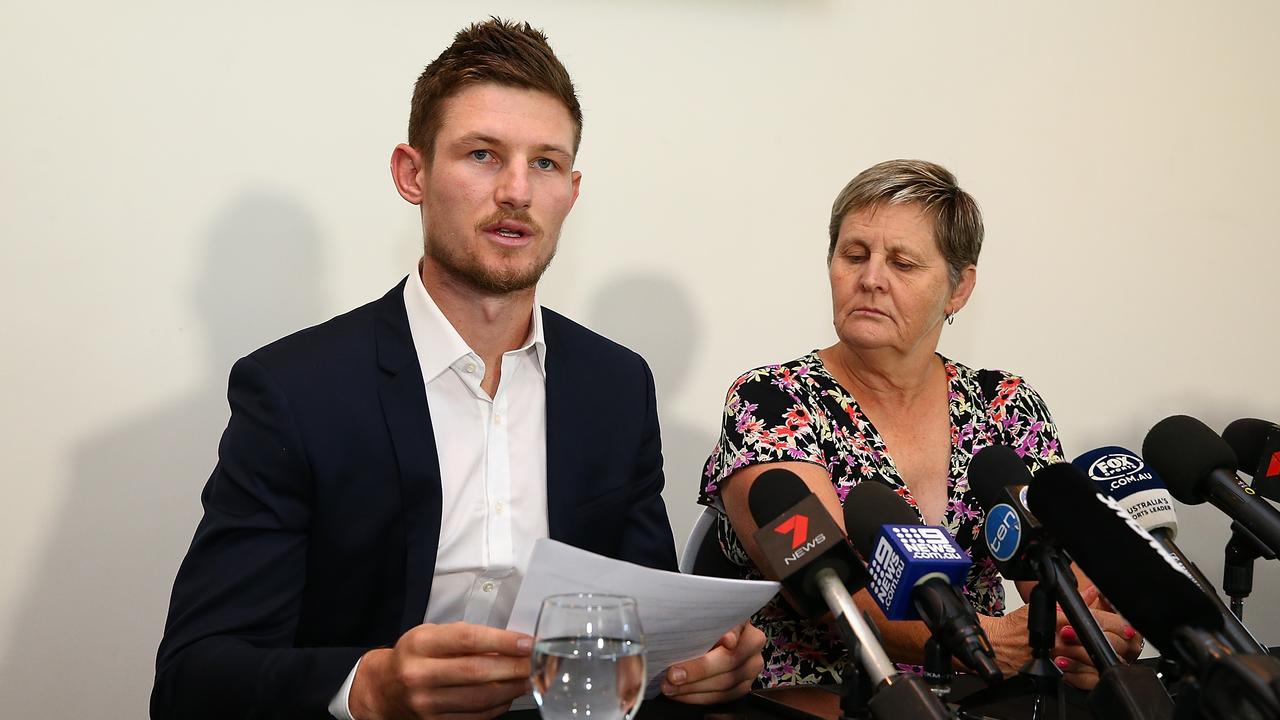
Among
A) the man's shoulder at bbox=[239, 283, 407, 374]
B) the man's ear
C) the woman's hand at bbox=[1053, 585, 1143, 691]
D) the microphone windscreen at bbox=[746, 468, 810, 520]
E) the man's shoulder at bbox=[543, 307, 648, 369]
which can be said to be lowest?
the woman's hand at bbox=[1053, 585, 1143, 691]

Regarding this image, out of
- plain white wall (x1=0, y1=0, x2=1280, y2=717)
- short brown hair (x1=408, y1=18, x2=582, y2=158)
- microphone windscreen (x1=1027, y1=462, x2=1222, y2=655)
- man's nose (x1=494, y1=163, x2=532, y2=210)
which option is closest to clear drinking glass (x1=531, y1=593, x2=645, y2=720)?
microphone windscreen (x1=1027, y1=462, x2=1222, y2=655)

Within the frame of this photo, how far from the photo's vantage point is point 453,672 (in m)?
1.14

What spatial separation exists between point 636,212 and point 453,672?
5.08ft

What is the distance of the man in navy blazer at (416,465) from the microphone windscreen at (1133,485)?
1.58 feet

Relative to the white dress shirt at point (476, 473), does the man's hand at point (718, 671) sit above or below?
below

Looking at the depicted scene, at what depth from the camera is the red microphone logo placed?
0.98 meters

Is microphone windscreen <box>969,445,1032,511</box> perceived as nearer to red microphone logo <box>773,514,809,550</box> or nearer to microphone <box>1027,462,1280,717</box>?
microphone <box>1027,462,1280,717</box>

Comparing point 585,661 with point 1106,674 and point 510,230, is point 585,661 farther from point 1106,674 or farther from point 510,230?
point 510,230

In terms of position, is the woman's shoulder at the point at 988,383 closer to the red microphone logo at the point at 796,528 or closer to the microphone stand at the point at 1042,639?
the microphone stand at the point at 1042,639

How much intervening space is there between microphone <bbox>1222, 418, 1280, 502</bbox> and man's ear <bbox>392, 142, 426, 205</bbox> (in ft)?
4.28

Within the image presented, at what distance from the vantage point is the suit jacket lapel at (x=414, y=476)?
1.54 metres

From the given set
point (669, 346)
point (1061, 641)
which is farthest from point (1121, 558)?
point (669, 346)

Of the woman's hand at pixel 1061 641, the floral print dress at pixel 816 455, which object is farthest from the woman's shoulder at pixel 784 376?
the woman's hand at pixel 1061 641

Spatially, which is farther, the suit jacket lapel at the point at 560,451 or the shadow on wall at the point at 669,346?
the shadow on wall at the point at 669,346
